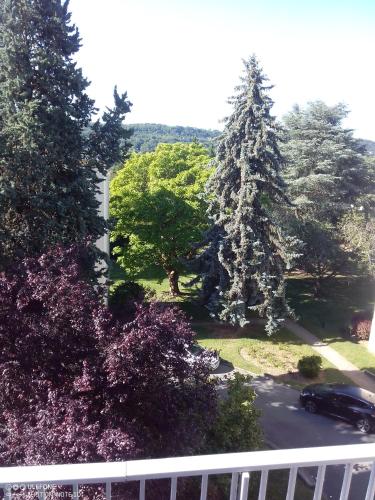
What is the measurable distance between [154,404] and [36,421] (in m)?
1.81

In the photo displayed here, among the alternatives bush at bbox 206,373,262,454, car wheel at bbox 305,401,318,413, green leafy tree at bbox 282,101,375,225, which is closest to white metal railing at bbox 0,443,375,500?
bush at bbox 206,373,262,454

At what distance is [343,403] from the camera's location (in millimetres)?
13297

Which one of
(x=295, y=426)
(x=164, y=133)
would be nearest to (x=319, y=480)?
(x=295, y=426)

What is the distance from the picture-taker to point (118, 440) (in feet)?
18.6

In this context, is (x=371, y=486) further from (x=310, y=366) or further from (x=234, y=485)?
(x=310, y=366)

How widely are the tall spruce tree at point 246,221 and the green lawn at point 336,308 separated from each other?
3226 mm

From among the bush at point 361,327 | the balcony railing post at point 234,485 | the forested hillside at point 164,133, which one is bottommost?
the bush at point 361,327

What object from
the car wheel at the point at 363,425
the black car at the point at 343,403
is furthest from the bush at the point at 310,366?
the car wheel at the point at 363,425

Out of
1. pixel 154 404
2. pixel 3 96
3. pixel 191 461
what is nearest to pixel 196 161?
pixel 3 96

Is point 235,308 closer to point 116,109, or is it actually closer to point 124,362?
point 116,109

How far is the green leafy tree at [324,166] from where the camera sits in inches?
1021

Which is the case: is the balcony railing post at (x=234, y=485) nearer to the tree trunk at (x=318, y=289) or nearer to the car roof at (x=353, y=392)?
the car roof at (x=353, y=392)

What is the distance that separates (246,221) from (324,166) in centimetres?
995

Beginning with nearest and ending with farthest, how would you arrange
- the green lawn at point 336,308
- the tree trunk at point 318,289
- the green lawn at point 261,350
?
the green lawn at point 261,350 < the green lawn at point 336,308 < the tree trunk at point 318,289
